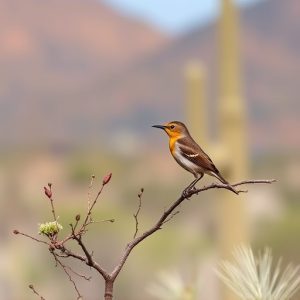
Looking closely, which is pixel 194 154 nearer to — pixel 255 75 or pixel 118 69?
pixel 255 75

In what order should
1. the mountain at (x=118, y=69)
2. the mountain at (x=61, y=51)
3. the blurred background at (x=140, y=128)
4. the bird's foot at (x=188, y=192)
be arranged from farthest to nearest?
the mountain at (x=61, y=51)
the mountain at (x=118, y=69)
the blurred background at (x=140, y=128)
the bird's foot at (x=188, y=192)

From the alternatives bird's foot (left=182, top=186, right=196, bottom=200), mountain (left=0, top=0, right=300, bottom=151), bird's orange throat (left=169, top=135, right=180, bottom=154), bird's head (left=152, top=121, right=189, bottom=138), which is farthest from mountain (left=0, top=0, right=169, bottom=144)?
bird's foot (left=182, top=186, right=196, bottom=200)

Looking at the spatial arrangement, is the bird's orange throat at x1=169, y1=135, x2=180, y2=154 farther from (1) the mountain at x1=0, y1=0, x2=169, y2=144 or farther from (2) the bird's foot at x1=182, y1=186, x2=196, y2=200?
(1) the mountain at x1=0, y1=0, x2=169, y2=144

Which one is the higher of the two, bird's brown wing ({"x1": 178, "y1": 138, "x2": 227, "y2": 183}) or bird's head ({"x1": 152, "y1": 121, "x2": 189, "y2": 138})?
bird's head ({"x1": 152, "y1": 121, "x2": 189, "y2": 138})

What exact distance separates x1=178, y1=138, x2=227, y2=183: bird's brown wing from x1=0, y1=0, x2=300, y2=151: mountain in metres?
77.1

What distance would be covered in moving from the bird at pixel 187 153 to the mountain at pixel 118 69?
77.1 meters

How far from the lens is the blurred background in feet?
37.2

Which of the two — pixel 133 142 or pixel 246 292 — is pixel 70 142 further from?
pixel 246 292

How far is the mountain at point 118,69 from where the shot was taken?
92.1 meters

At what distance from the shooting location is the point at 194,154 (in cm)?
240

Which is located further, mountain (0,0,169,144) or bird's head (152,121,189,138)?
mountain (0,0,169,144)

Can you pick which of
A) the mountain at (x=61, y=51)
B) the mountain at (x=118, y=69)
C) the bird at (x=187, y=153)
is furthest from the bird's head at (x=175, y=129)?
the mountain at (x=61, y=51)

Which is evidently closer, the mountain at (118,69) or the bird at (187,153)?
the bird at (187,153)

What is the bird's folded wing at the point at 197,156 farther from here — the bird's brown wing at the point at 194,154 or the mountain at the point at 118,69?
the mountain at the point at 118,69
